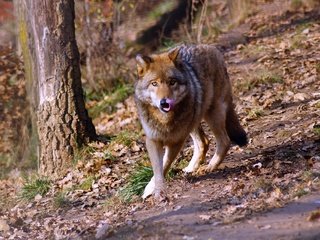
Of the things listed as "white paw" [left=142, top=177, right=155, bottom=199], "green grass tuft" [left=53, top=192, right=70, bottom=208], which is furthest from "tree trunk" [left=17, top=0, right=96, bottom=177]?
"white paw" [left=142, top=177, right=155, bottom=199]

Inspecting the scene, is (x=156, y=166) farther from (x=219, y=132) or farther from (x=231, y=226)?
(x=231, y=226)

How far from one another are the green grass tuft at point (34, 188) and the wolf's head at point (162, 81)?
236cm

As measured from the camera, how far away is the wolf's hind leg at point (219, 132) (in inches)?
348

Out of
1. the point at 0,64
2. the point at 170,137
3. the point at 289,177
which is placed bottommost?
the point at 289,177

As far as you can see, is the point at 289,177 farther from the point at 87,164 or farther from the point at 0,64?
the point at 0,64

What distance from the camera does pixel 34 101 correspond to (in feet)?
40.8

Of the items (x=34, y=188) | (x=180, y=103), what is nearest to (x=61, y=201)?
(x=34, y=188)

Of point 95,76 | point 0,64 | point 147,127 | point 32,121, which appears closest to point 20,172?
point 32,121

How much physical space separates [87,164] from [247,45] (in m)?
6.88

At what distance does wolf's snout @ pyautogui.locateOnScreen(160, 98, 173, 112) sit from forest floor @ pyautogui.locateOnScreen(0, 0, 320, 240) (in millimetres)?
993

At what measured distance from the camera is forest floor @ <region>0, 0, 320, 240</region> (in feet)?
22.0

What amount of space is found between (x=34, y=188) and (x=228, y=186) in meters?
3.03

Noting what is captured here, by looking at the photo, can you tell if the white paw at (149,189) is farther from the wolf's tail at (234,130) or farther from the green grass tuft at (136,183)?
the wolf's tail at (234,130)

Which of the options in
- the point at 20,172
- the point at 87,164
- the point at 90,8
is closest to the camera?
the point at 87,164
